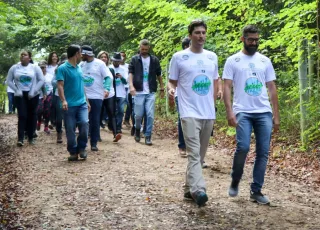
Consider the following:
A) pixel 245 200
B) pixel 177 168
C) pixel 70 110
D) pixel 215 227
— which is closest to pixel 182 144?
pixel 177 168

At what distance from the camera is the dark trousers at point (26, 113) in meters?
11.1

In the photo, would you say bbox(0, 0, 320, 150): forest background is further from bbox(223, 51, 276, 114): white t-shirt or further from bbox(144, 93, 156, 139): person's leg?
bbox(223, 51, 276, 114): white t-shirt

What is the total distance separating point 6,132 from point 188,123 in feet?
34.7

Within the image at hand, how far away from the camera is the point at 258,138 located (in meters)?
5.99

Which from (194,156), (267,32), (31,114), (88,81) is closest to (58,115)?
(31,114)

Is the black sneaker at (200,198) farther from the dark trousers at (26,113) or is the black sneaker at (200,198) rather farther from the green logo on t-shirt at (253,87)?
the dark trousers at (26,113)

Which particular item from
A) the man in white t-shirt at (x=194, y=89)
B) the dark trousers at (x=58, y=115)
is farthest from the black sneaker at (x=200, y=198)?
the dark trousers at (x=58, y=115)

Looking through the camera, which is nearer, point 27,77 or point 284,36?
point 284,36

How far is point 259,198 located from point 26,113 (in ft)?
22.7

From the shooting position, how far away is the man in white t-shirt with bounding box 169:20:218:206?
5840mm

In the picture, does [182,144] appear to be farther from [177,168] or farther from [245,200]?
[245,200]

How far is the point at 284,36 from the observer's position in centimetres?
892

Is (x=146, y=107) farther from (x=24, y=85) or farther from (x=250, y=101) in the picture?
(x=250, y=101)

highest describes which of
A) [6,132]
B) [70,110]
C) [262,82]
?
[262,82]
